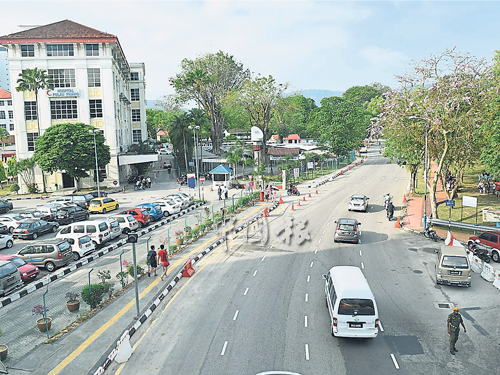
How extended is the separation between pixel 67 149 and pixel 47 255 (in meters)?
30.9

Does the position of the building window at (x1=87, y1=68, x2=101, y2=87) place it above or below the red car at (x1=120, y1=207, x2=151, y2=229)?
above

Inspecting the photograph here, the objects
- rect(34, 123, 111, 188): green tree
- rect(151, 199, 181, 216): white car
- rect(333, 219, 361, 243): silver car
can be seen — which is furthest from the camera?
rect(34, 123, 111, 188): green tree

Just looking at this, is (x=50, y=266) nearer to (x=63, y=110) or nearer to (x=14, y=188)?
(x=14, y=188)

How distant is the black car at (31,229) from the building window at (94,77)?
107ft

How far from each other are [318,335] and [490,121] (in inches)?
895

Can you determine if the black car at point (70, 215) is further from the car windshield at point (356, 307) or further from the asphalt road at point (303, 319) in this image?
the car windshield at point (356, 307)

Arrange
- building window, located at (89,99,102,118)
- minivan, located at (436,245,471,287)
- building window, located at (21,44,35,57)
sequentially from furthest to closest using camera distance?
building window, located at (89,99,102,118), building window, located at (21,44,35,57), minivan, located at (436,245,471,287)

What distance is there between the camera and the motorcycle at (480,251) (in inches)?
879

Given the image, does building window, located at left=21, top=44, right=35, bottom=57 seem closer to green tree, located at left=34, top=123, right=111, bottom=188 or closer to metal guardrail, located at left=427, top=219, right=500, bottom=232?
green tree, located at left=34, top=123, right=111, bottom=188

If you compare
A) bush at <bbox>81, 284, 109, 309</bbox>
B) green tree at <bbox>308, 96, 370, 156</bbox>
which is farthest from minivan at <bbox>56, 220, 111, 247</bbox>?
green tree at <bbox>308, 96, 370, 156</bbox>

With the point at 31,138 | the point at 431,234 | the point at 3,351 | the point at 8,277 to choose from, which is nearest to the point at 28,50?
the point at 31,138

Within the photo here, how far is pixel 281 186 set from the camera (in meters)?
53.2

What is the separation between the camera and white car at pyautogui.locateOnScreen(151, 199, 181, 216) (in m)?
35.4

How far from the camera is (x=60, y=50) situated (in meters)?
56.6
